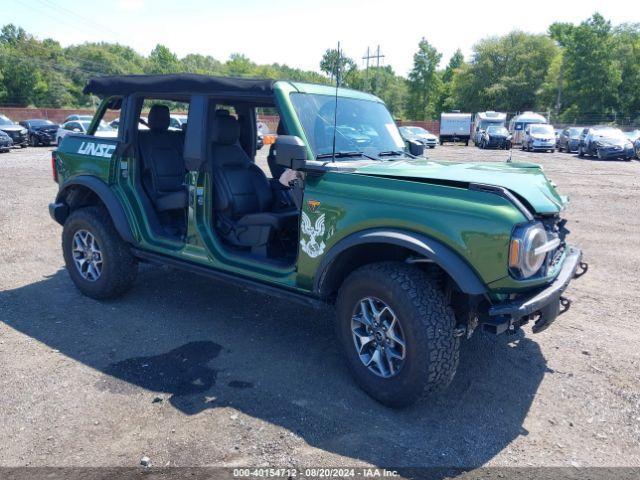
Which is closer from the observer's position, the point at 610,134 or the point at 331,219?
the point at 331,219

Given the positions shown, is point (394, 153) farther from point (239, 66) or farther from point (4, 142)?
point (239, 66)

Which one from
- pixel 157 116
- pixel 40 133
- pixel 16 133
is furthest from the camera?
pixel 40 133

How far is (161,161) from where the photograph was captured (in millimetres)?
5531

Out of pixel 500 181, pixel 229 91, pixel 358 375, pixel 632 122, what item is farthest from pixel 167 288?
pixel 632 122

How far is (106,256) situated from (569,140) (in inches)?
1172

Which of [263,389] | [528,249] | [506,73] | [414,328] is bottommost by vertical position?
[263,389]

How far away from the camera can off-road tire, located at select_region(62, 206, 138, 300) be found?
205 inches

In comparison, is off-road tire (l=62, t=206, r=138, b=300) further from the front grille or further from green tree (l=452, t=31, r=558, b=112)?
green tree (l=452, t=31, r=558, b=112)

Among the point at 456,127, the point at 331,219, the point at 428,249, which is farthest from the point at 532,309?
the point at 456,127

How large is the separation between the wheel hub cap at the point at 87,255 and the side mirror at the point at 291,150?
8.30 ft

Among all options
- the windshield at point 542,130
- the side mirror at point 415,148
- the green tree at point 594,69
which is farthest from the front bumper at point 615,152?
the green tree at point 594,69

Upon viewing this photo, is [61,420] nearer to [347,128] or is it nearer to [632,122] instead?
[347,128]

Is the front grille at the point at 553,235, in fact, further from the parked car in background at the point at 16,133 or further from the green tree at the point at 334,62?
the parked car in background at the point at 16,133

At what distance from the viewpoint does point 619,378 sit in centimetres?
398
